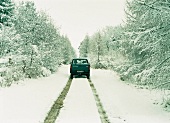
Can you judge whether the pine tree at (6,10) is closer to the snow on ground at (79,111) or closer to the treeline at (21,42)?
the treeline at (21,42)

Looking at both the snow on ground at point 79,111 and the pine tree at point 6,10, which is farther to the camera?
the pine tree at point 6,10

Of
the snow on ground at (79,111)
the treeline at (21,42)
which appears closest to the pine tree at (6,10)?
the treeline at (21,42)

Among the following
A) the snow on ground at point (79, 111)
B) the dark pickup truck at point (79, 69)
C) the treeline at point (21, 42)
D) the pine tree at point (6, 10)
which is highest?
the pine tree at point (6, 10)

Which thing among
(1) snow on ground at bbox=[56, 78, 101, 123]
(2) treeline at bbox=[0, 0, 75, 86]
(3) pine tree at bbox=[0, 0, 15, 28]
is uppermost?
(3) pine tree at bbox=[0, 0, 15, 28]

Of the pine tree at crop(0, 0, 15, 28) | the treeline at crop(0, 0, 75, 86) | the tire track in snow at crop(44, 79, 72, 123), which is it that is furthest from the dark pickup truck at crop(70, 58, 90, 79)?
the tire track in snow at crop(44, 79, 72, 123)

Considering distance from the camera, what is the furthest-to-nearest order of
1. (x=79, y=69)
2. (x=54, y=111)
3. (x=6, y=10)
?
(x=6, y=10) → (x=79, y=69) → (x=54, y=111)

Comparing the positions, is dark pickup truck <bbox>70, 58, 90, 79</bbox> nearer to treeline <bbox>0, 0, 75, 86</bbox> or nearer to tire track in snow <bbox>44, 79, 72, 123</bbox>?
treeline <bbox>0, 0, 75, 86</bbox>

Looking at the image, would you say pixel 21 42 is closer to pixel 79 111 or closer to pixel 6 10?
pixel 6 10

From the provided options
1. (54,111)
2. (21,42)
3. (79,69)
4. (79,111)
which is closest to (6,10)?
(21,42)

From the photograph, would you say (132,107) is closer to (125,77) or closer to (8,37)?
(8,37)

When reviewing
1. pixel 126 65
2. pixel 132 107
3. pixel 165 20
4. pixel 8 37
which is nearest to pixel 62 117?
pixel 132 107

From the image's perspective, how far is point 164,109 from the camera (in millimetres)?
13578

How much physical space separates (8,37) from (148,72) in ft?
41.0

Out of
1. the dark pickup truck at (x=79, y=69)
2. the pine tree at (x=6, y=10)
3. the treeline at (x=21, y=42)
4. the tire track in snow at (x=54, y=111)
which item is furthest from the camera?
the pine tree at (x=6, y=10)
